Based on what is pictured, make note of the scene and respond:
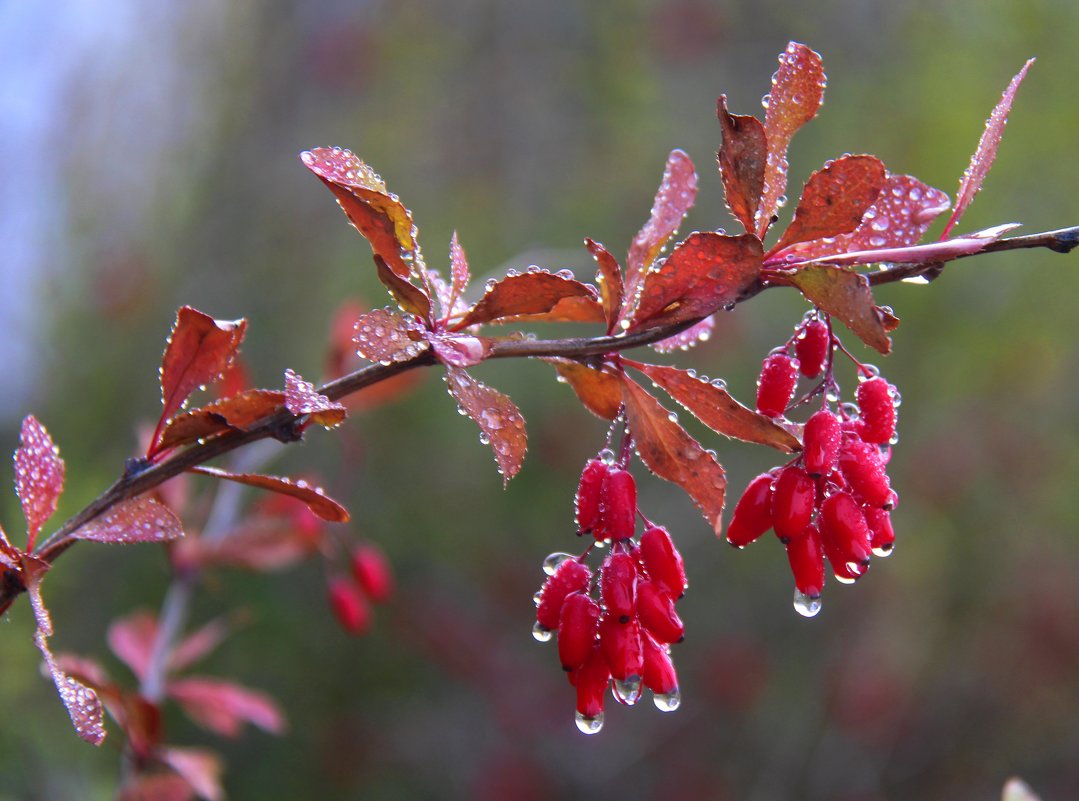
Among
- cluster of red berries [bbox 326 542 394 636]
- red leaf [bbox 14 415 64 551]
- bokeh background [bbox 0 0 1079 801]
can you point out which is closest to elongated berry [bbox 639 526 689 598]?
red leaf [bbox 14 415 64 551]

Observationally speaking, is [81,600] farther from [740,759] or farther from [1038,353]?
[1038,353]

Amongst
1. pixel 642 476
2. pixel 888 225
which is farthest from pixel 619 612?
pixel 642 476

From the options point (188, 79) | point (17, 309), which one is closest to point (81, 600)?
point (17, 309)

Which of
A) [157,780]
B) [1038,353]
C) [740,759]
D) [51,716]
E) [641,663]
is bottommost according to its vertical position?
[740,759]

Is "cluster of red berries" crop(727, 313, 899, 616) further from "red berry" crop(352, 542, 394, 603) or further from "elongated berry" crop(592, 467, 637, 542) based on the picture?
"red berry" crop(352, 542, 394, 603)

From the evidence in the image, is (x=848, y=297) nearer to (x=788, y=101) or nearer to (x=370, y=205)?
(x=788, y=101)

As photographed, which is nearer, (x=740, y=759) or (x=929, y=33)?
(x=740, y=759)

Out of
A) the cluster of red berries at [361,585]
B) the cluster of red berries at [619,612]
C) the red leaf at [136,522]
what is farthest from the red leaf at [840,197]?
the cluster of red berries at [361,585]

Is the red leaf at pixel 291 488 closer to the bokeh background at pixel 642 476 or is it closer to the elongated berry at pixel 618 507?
the elongated berry at pixel 618 507
